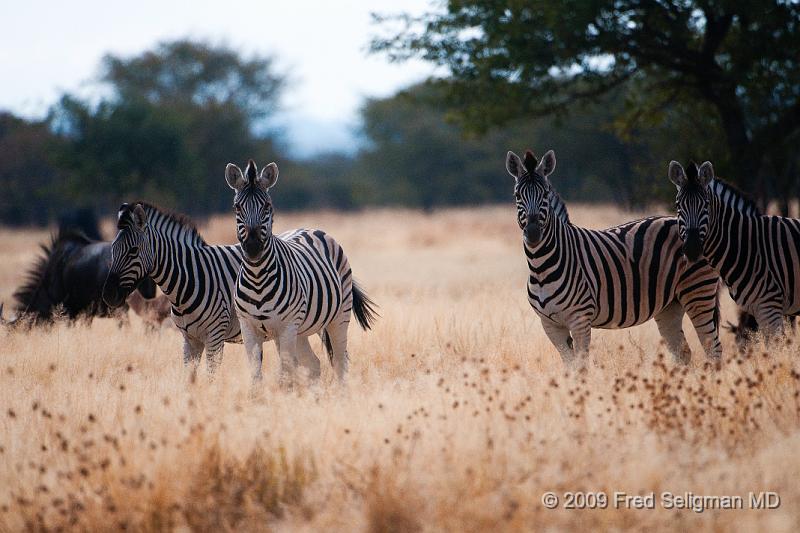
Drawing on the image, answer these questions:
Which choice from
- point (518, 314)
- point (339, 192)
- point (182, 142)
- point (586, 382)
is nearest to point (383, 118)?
point (339, 192)

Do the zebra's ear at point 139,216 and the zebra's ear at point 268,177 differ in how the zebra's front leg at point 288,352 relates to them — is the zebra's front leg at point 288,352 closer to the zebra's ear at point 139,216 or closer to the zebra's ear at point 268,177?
the zebra's ear at point 268,177

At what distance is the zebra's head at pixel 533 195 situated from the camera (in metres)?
7.09

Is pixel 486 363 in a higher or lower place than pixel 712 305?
lower

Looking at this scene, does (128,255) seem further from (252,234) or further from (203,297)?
(252,234)

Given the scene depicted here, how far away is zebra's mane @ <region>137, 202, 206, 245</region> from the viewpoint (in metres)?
7.80

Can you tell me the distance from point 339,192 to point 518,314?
53997 mm

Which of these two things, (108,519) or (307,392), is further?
(307,392)

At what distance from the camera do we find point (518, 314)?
1029 cm

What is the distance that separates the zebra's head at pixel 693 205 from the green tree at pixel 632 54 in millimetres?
4925

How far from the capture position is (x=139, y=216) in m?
7.58

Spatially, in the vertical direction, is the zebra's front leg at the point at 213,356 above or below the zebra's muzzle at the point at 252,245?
below

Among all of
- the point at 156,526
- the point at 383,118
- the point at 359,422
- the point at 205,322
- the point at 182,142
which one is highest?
the point at 383,118

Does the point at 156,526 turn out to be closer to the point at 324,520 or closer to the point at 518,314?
the point at 324,520

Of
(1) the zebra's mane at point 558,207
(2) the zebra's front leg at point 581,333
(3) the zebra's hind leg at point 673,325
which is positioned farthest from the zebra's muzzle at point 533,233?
(3) the zebra's hind leg at point 673,325
